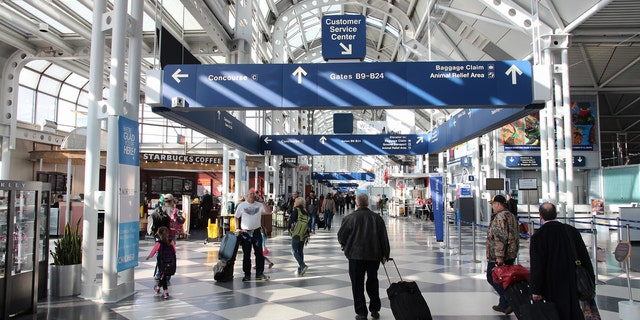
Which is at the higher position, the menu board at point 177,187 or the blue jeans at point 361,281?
the menu board at point 177,187

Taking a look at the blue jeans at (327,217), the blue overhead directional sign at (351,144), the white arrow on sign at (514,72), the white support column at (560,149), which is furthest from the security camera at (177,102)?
the blue jeans at (327,217)

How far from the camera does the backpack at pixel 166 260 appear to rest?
6.69m

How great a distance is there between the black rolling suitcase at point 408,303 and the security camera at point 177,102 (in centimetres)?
440

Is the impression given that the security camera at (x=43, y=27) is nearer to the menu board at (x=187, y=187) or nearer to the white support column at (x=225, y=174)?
the white support column at (x=225, y=174)

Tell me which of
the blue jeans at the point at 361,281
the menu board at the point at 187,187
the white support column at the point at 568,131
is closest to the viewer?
the blue jeans at the point at 361,281

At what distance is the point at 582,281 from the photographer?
12.8 feet

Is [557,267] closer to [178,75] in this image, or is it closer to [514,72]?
[514,72]

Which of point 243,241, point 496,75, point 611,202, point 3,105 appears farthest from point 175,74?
point 611,202

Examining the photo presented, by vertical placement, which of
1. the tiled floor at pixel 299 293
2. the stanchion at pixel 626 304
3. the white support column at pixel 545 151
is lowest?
the tiled floor at pixel 299 293

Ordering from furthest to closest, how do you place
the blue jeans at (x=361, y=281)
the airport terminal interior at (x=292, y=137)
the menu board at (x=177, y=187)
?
1. the menu board at (x=177, y=187)
2. the airport terminal interior at (x=292, y=137)
3. the blue jeans at (x=361, y=281)

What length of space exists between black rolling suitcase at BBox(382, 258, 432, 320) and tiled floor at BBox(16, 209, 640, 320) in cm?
93

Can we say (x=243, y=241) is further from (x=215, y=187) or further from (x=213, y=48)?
(x=215, y=187)

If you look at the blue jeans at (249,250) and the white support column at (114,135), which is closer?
the white support column at (114,135)

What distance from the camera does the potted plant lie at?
21.6 feet
